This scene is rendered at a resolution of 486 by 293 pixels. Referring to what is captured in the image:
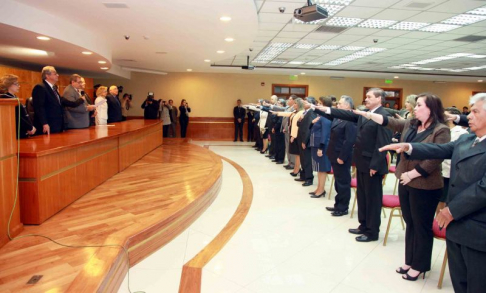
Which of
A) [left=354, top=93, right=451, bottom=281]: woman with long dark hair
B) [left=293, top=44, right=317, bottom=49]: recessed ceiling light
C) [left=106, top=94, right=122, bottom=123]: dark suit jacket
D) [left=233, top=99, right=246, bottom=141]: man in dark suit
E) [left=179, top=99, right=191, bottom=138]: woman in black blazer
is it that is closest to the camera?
[left=354, top=93, right=451, bottom=281]: woman with long dark hair

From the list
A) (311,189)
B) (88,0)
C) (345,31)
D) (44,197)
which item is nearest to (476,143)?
(44,197)

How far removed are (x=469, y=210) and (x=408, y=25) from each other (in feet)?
18.7

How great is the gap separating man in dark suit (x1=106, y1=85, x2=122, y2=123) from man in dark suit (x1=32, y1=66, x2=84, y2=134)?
2.54m

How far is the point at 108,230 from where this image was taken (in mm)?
2963

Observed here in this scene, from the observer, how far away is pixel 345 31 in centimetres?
694

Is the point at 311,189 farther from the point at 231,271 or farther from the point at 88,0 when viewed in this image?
the point at 88,0

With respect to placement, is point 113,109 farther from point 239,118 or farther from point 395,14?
point 239,118

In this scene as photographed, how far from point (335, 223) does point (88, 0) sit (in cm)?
435

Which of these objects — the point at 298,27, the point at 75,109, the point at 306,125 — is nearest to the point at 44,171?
the point at 75,109

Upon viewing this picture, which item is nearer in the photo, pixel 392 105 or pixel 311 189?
pixel 311 189

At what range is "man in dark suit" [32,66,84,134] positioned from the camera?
409cm

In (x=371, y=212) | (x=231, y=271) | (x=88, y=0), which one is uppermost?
(x=88, y=0)

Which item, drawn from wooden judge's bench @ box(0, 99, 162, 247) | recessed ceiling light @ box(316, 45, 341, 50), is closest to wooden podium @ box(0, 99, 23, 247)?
wooden judge's bench @ box(0, 99, 162, 247)

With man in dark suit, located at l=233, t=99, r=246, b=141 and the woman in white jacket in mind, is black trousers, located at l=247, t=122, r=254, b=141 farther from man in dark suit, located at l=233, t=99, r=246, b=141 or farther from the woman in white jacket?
the woman in white jacket
